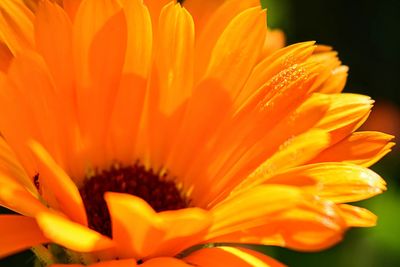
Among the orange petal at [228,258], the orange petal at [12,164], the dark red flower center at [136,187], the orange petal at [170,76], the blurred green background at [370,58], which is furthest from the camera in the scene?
the blurred green background at [370,58]

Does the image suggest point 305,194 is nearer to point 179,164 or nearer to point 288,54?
point 288,54

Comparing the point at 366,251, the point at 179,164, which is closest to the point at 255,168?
the point at 179,164

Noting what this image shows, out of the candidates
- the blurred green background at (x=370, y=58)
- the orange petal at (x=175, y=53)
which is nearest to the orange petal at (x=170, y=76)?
the orange petal at (x=175, y=53)

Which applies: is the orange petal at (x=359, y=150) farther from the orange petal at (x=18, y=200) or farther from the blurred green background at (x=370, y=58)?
the blurred green background at (x=370, y=58)

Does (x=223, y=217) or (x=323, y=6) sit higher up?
(x=323, y=6)

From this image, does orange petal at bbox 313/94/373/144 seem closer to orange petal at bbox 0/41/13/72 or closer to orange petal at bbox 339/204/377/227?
orange petal at bbox 339/204/377/227

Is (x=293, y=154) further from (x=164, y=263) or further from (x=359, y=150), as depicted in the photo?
(x=164, y=263)

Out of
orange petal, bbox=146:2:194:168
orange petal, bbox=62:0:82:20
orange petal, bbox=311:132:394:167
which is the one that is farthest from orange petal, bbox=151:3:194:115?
orange petal, bbox=311:132:394:167

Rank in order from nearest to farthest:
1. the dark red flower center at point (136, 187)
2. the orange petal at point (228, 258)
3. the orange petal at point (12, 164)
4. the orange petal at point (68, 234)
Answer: the orange petal at point (68, 234) → the orange petal at point (228, 258) → the orange petal at point (12, 164) → the dark red flower center at point (136, 187)
